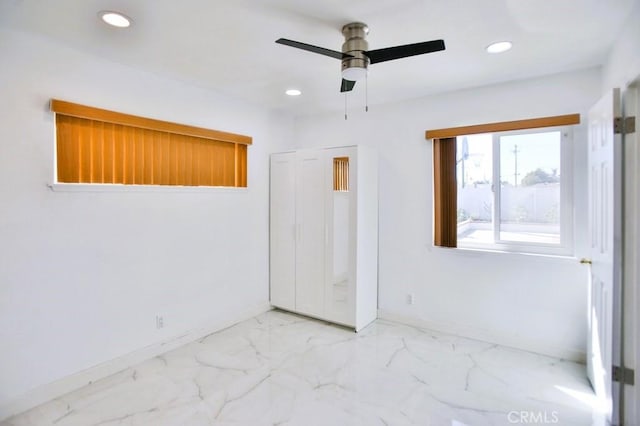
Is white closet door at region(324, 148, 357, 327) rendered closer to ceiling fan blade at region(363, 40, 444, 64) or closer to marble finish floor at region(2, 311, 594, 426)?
marble finish floor at region(2, 311, 594, 426)

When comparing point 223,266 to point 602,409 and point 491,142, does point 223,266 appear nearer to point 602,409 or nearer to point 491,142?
point 491,142

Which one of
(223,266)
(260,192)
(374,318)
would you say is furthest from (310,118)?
(374,318)

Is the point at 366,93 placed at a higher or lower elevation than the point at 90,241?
higher

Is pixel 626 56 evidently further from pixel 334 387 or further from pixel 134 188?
pixel 134 188

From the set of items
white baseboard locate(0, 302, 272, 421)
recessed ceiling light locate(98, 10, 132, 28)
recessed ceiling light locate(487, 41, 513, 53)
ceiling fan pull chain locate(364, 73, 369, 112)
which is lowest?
white baseboard locate(0, 302, 272, 421)

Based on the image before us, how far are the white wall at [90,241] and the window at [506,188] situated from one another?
2.26 m

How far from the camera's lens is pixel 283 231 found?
4020 millimetres

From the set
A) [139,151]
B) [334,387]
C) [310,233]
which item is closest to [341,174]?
[310,233]

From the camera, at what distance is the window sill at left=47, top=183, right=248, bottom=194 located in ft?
7.98

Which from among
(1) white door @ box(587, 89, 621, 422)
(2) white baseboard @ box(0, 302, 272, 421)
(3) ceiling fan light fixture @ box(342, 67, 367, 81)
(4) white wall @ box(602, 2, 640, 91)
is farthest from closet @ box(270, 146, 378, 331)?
(4) white wall @ box(602, 2, 640, 91)

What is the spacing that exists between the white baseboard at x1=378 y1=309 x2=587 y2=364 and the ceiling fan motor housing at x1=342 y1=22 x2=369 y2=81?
266cm

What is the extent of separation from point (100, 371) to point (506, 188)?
3.79 metres

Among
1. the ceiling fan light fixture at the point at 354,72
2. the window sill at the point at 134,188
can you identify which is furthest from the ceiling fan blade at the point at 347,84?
the window sill at the point at 134,188

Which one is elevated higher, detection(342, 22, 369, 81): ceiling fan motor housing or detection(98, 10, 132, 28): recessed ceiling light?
detection(98, 10, 132, 28): recessed ceiling light
